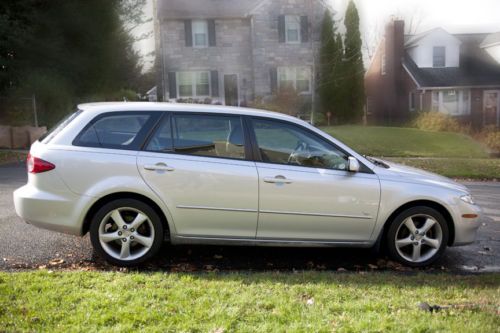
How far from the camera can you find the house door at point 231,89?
88.7 ft

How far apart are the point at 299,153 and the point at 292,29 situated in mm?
22906

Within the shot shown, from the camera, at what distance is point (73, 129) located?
4.82 metres

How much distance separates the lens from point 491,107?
28.9 meters

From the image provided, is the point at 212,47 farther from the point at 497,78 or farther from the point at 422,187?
the point at 422,187

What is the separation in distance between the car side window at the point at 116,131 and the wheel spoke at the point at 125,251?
38.1 inches

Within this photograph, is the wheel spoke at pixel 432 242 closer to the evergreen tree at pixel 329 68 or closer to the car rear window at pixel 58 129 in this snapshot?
the car rear window at pixel 58 129

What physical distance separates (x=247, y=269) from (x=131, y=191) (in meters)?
1.44

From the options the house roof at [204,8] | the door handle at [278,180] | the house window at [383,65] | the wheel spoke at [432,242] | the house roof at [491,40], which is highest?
the house roof at [204,8]

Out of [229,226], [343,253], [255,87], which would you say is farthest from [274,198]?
[255,87]

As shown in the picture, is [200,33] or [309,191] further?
[200,33]

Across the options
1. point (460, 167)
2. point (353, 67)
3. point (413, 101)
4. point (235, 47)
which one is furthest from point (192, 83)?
point (460, 167)

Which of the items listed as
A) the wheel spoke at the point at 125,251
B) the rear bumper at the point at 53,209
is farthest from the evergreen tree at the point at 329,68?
the rear bumper at the point at 53,209

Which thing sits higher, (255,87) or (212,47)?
(212,47)

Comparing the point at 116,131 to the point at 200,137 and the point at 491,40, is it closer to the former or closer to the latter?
the point at 200,137
